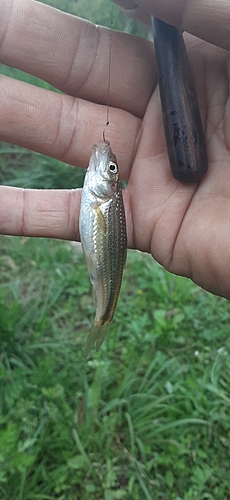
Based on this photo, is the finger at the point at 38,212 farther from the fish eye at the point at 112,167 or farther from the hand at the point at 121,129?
the fish eye at the point at 112,167

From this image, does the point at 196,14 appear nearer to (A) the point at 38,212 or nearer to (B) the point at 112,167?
(B) the point at 112,167

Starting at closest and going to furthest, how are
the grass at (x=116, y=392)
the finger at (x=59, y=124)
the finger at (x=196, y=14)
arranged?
the finger at (x=196, y=14)
the finger at (x=59, y=124)
the grass at (x=116, y=392)

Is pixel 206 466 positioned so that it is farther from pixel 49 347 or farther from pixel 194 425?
pixel 49 347

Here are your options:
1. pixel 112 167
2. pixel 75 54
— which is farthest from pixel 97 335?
pixel 75 54

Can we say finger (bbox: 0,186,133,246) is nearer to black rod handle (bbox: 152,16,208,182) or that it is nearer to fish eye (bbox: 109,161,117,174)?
fish eye (bbox: 109,161,117,174)

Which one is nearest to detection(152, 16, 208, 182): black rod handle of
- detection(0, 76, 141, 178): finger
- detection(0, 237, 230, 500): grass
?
detection(0, 76, 141, 178): finger

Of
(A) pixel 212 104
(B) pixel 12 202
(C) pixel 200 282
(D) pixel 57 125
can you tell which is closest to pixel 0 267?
(B) pixel 12 202

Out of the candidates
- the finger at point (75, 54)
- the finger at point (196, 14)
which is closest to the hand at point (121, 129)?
the finger at point (75, 54)
